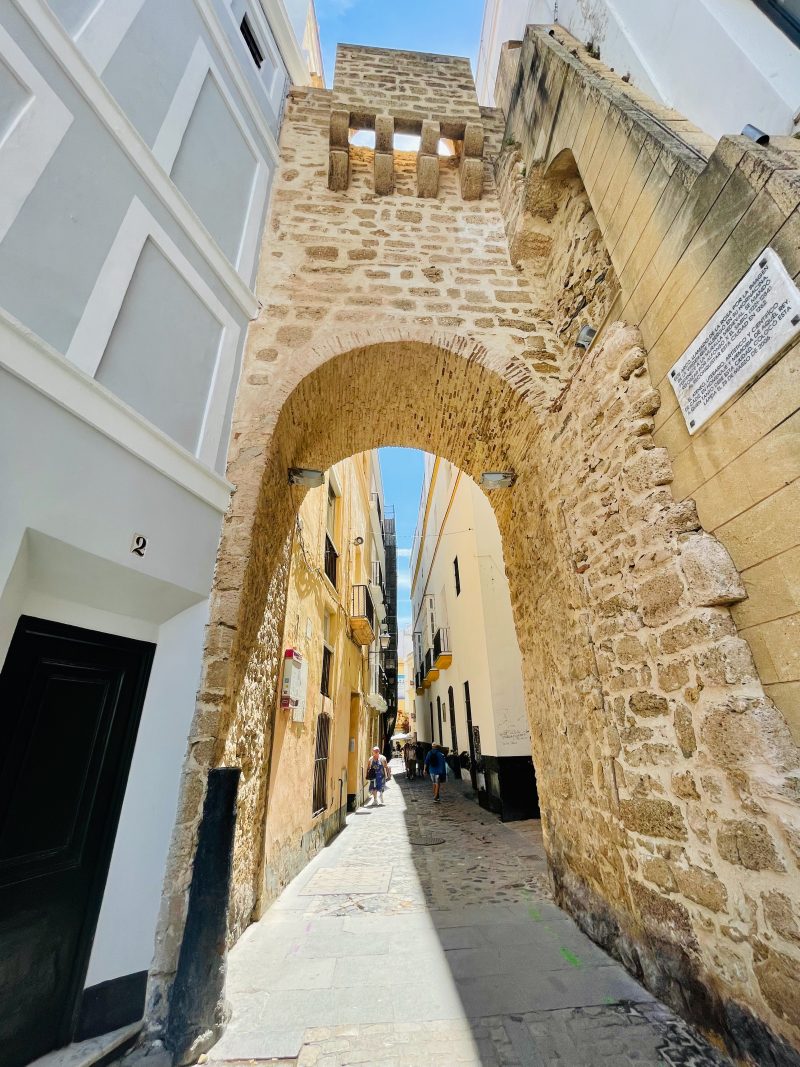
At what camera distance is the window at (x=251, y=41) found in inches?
180

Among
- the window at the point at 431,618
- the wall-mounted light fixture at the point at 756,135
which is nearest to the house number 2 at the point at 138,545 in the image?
Result: the wall-mounted light fixture at the point at 756,135

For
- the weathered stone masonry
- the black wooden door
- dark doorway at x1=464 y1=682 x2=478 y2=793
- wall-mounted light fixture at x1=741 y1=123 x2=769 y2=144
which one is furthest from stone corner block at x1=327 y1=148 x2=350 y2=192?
dark doorway at x1=464 y1=682 x2=478 y2=793

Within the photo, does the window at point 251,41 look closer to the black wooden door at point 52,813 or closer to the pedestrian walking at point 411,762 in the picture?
the black wooden door at point 52,813

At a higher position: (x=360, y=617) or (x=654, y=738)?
(x=360, y=617)

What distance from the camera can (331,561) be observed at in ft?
25.9

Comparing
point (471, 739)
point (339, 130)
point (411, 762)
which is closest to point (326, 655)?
point (471, 739)

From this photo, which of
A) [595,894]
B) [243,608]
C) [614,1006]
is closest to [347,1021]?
[614,1006]

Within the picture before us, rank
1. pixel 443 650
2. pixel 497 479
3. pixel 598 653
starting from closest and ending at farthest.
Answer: pixel 598 653 → pixel 497 479 → pixel 443 650

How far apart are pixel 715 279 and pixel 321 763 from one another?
6.82 m

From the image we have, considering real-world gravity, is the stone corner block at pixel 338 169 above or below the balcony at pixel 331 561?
above

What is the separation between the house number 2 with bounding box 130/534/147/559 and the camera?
86.1 inches

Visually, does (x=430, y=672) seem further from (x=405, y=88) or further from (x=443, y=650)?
(x=405, y=88)

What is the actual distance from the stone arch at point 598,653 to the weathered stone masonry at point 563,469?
2 centimetres

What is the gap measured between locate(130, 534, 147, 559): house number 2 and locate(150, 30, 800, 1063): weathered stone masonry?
23.3 inches
